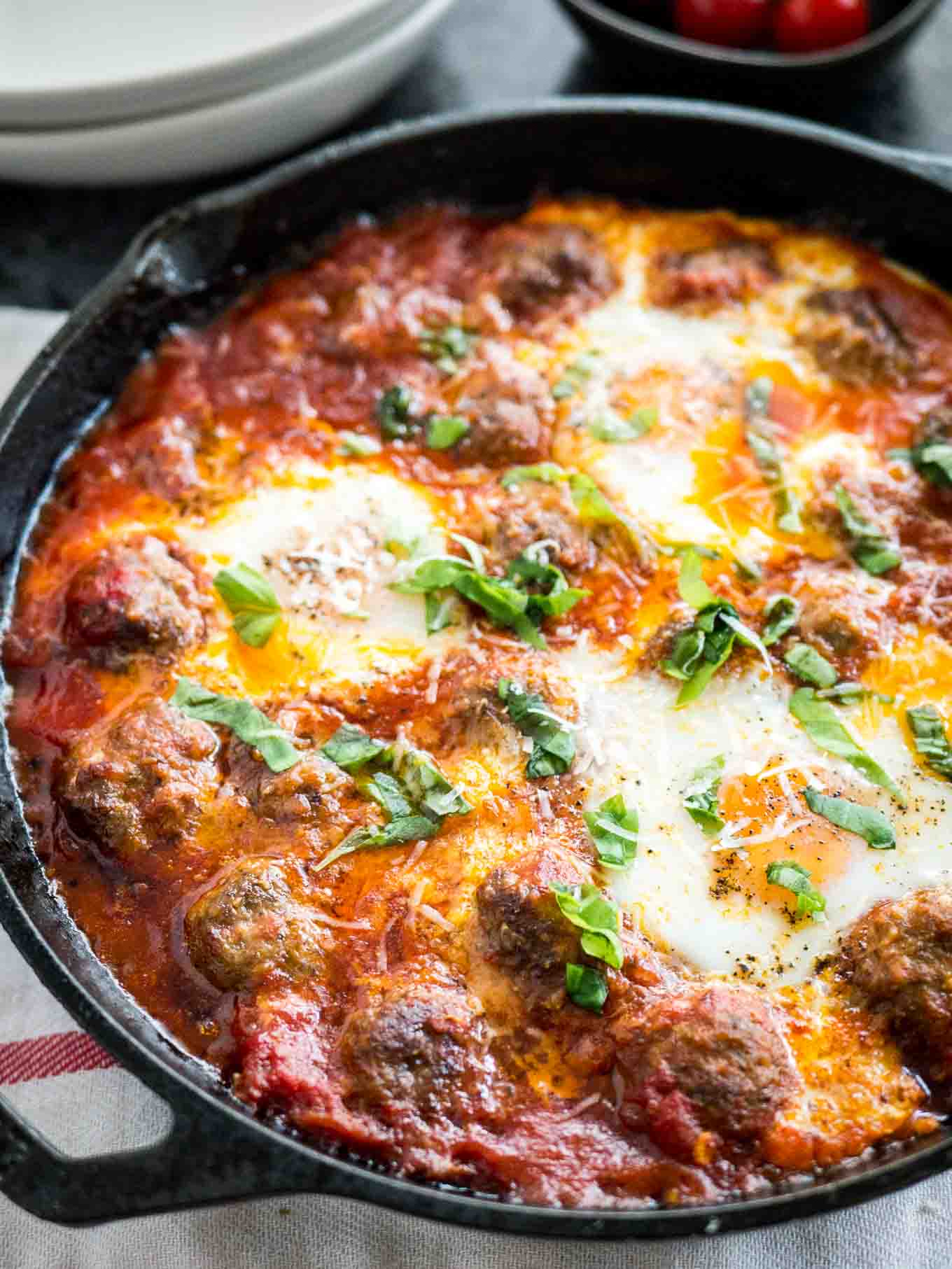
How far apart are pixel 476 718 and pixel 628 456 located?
1.11 meters

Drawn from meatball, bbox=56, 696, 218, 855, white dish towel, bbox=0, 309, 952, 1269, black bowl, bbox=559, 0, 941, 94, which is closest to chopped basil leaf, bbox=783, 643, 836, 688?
white dish towel, bbox=0, 309, 952, 1269

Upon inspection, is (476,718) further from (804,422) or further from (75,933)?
Result: (804,422)

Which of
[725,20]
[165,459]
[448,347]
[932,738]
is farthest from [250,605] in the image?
[725,20]

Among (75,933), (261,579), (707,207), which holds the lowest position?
(75,933)

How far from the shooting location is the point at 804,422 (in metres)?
4.64

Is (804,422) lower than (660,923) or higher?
higher

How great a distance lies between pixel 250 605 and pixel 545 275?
5.45 feet

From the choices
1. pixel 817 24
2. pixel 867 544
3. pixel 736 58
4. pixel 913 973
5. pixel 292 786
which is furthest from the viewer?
pixel 817 24

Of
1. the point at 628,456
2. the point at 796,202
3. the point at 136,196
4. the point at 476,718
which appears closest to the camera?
the point at 476,718

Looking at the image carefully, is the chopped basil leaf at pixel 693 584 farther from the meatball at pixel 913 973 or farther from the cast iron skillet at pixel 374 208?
the cast iron skillet at pixel 374 208

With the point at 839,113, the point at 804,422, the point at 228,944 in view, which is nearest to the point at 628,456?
the point at 804,422

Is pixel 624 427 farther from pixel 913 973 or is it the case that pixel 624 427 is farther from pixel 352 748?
pixel 913 973

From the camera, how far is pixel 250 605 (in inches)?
166

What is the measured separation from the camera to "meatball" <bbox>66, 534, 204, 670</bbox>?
4.15 m
